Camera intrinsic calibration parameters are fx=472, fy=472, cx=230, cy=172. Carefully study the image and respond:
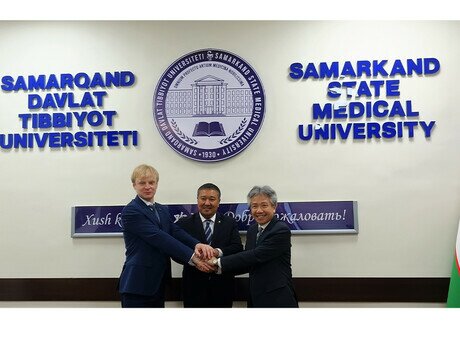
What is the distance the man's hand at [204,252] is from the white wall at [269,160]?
0.66m

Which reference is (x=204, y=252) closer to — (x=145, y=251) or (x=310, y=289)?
(x=145, y=251)

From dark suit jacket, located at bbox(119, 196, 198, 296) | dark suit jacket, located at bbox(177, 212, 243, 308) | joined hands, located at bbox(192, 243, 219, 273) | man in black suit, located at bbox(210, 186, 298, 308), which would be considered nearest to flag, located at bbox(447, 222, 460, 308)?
man in black suit, located at bbox(210, 186, 298, 308)

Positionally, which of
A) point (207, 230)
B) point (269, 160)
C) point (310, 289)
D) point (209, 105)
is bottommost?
point (310, 289)

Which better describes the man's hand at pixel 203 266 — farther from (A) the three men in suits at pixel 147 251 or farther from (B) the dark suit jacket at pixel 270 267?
(B) the dark suit jacket at pixel 270 267

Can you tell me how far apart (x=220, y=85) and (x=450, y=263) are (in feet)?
8.18

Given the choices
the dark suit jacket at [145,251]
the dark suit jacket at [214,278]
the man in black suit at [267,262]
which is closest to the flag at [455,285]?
the man in black suit at [267,262]


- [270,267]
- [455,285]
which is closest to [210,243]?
[270,267]

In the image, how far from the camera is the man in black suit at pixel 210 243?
3.64 m

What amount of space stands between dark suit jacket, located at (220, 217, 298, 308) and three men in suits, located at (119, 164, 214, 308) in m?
0.34

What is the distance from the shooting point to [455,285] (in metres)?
3.73

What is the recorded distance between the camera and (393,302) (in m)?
3.98

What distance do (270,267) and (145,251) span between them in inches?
36.5
